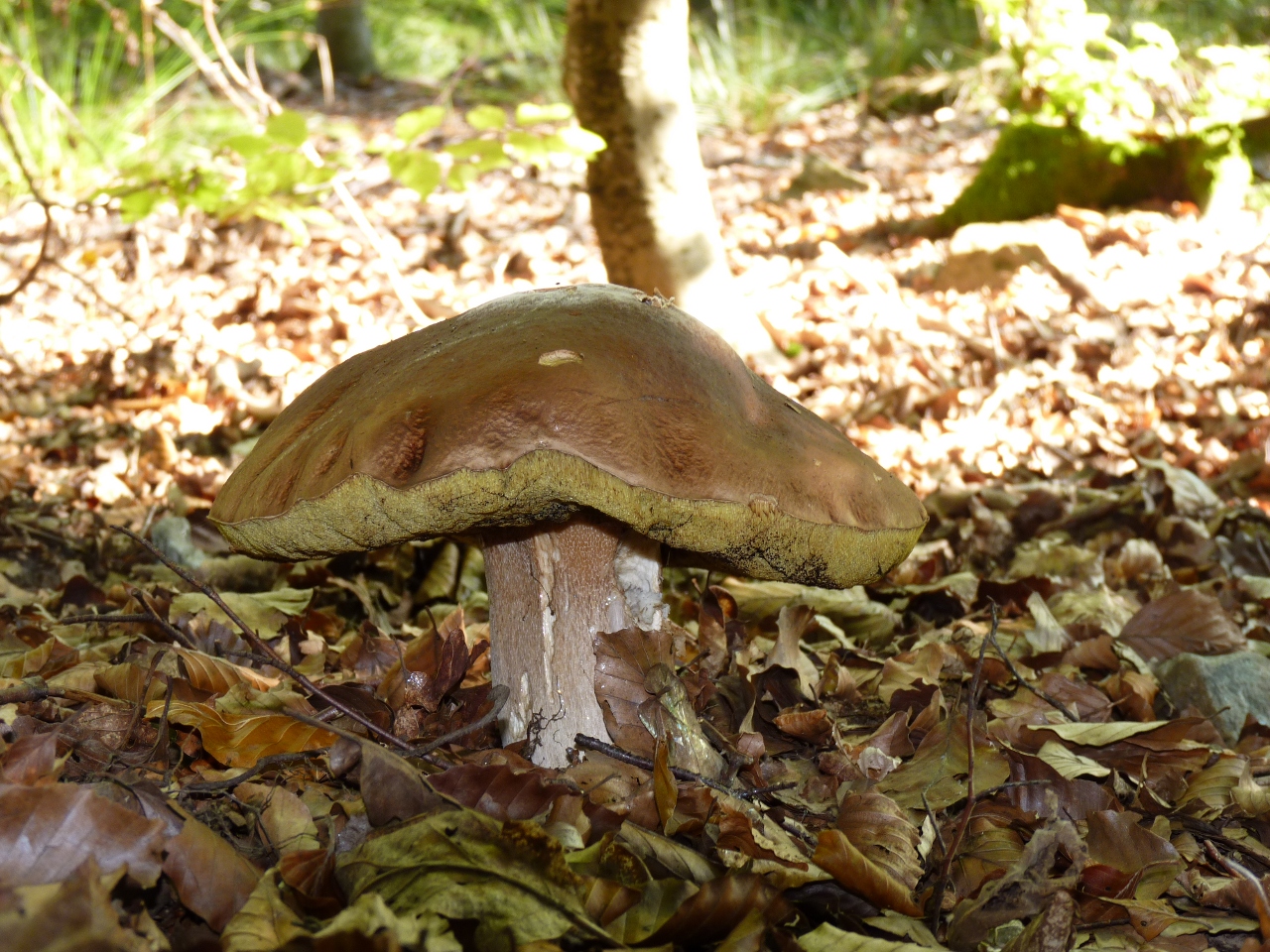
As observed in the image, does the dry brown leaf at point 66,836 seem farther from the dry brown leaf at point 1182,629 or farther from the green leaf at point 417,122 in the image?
the green leaf at point 417,122

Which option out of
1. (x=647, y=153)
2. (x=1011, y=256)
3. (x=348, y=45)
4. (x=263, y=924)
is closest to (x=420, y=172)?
(x=647, y=153)

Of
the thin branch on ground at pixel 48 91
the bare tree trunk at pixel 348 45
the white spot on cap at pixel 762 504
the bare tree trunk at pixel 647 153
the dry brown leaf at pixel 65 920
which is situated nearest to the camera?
the dry brown leaf at pixel 65 920

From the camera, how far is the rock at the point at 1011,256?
5.19 m

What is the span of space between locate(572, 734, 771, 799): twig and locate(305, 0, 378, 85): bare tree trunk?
387 inches

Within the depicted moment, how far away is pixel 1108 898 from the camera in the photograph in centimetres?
161

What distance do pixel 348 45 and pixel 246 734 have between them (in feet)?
33.4

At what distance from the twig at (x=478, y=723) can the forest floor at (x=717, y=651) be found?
0.05m

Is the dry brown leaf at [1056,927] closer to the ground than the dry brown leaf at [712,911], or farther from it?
closer to the ground

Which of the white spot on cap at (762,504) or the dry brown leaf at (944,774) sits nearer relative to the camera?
the white spot on cap at (762,504)

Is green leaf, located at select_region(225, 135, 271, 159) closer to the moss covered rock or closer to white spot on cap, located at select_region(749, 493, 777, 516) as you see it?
white spot on cap, located at select_region(749, 493, 777, 516)

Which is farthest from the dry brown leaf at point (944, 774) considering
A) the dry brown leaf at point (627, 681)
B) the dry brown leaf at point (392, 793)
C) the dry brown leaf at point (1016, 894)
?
the dry brown leaf at point (392, 793)

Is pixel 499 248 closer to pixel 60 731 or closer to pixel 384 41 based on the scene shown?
pixel 60 731

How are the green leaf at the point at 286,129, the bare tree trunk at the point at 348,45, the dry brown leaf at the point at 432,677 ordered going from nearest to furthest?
the dry brown leaf at the point at 432,677
the green leaf at the point at 286,129
the bare tree trunk at the point at 348,45

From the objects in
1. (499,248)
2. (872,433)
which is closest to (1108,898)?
(872,433)
